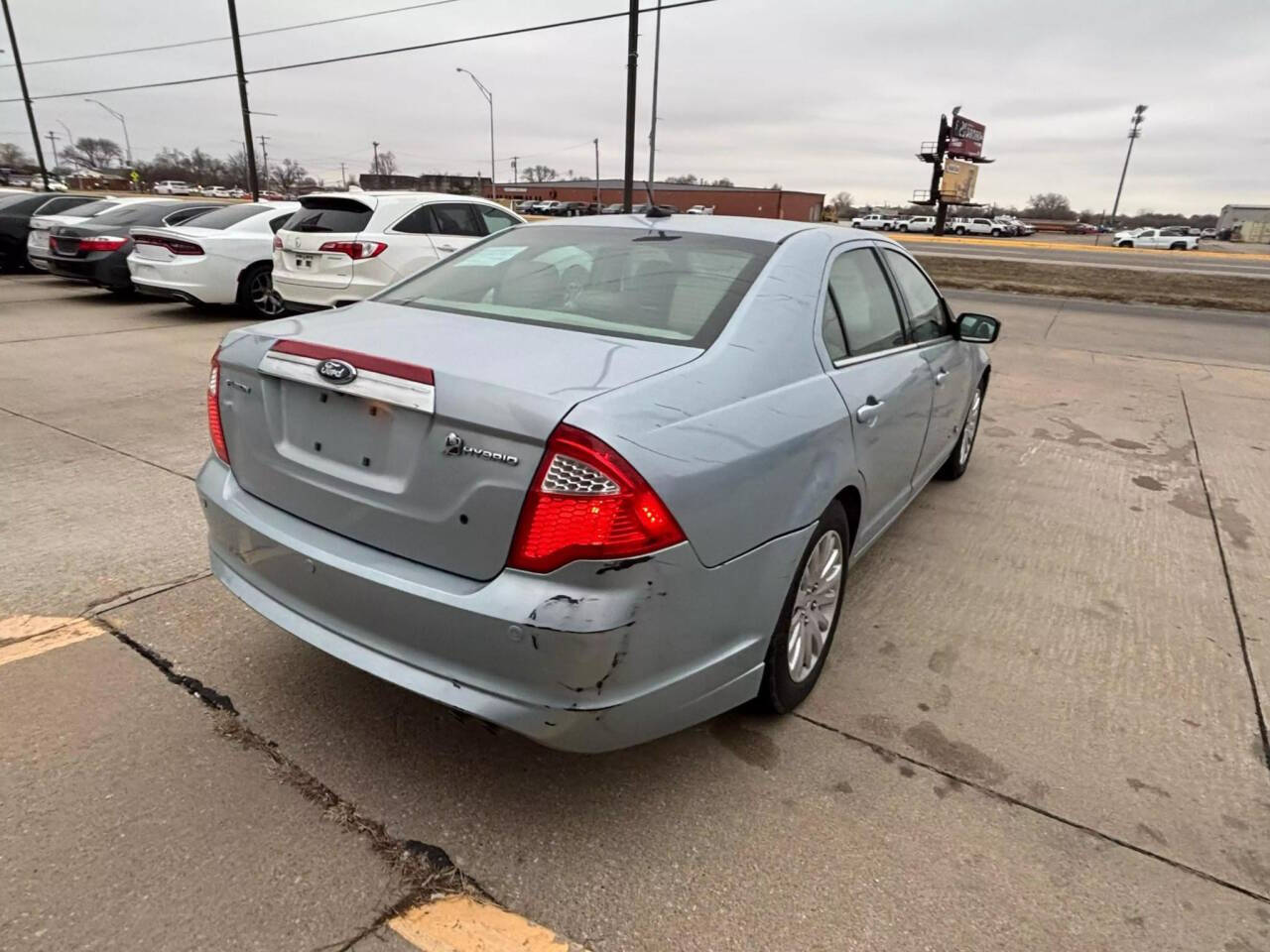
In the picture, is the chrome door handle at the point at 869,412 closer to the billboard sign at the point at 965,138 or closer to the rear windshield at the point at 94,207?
the rear windshield at the point at 94,207

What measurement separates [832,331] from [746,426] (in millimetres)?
870

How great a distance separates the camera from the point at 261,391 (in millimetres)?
2295

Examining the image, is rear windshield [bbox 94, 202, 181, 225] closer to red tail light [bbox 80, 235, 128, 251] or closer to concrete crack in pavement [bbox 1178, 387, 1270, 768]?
red tail light [bbox 80, 235, 128, 251]

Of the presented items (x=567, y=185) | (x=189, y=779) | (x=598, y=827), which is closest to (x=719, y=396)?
(x=598, y=827)

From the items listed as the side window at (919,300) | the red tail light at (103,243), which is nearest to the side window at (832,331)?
the side window at (919,300)

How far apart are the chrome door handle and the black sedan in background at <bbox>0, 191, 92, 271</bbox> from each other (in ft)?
53.1

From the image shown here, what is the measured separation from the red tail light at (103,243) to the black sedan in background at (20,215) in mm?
4256

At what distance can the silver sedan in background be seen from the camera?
6.04ft

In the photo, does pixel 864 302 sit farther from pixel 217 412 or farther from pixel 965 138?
pixel 965 138

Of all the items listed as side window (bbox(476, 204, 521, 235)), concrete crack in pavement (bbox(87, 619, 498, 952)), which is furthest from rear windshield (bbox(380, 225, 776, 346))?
side window (bbox(476, 204, 521, 235))

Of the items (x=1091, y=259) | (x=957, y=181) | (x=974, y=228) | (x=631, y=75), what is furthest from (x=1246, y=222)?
(x=631, y=75)

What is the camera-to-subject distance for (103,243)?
11.0 meters

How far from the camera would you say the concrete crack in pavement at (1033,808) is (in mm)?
2123

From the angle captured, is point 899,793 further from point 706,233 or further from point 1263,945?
point 706,233
